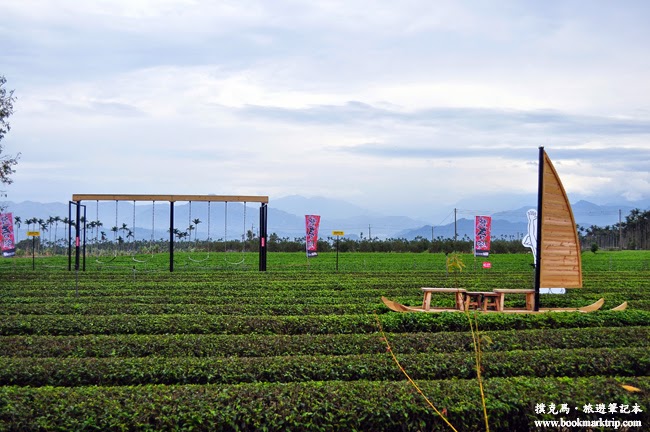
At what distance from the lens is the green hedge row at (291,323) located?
12.9 meters

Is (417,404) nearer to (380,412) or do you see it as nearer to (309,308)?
(380,412)

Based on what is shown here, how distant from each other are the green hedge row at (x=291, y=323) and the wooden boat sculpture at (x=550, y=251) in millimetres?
864

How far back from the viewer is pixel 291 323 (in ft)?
43.1

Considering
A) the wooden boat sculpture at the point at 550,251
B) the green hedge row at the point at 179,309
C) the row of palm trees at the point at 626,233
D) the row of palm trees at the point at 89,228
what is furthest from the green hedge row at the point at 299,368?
the row of palm trees at the point at 626,233

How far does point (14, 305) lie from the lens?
53.8 ft

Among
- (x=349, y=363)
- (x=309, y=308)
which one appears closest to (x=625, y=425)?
(x=349, y=363)

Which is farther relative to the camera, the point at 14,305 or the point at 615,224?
the point at 615,224

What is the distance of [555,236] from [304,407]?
9.77 m

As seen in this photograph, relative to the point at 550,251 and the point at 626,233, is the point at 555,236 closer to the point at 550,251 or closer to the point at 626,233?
the point at 550,251

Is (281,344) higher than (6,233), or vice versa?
(6,233)

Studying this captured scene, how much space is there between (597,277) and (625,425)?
2201cm

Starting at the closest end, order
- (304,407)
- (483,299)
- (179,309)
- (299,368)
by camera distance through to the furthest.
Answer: (304,407), (299,368), (179,309), (483,299)

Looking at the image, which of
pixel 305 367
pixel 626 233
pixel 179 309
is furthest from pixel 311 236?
pixel 626 233

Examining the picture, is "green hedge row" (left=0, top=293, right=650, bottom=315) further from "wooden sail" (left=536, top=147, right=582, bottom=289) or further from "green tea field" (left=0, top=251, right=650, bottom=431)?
"wooden sail" (left=536, top=147, right=582, bottom=289)
